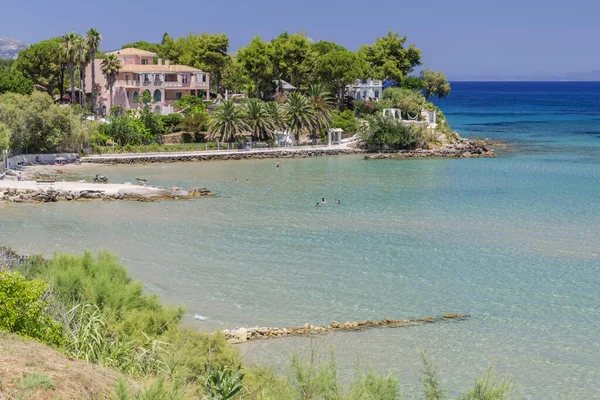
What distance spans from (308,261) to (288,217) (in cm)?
934

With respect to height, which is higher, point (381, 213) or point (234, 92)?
point (234, 92)

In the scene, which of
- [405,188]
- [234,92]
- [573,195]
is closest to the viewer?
[573,195]

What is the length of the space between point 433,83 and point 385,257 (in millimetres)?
76853

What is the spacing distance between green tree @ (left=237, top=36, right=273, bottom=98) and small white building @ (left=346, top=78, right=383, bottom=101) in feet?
39.0

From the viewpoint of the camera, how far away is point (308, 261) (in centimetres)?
3039

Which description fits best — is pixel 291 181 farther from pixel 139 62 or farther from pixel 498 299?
pixel 139 62

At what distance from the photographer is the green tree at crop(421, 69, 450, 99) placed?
104 meters

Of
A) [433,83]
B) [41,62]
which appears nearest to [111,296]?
[41,62]

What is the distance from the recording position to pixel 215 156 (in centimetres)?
6562

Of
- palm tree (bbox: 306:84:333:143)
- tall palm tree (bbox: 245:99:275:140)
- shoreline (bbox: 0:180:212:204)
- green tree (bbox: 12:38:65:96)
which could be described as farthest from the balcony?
shoreline (bbox: 0:180:212:204)

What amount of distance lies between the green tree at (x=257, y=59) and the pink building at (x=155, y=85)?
15.3 ft

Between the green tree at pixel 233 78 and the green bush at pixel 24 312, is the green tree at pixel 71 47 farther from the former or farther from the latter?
the green bush at pixel 24 312

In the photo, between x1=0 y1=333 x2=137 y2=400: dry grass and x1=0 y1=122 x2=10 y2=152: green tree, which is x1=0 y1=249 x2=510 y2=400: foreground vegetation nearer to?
x1=0 y1=333 x2=137 y2=400: dry grass

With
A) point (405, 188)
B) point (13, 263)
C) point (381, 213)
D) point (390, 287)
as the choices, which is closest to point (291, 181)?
point (405, 188)
